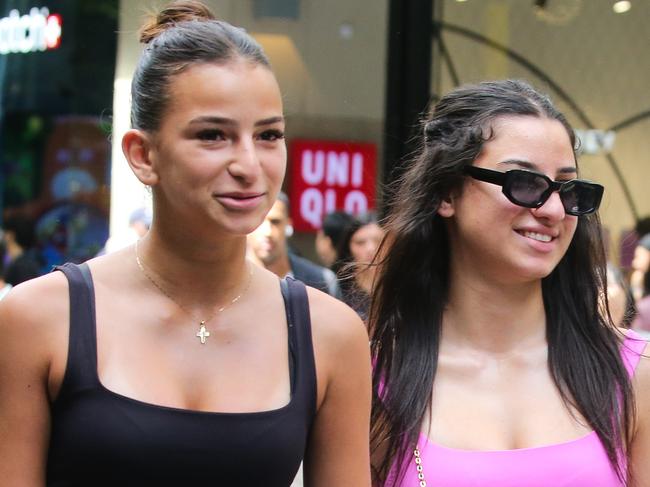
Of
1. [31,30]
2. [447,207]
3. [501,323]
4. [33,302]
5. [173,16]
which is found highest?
[31,30]

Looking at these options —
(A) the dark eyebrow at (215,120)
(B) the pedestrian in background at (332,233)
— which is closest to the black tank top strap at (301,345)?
(A) the dark eyebrow at (215,120)

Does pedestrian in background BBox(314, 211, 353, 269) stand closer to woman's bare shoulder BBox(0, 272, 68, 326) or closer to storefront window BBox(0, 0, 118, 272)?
storefront window BBox(0, 0, 118, 272)

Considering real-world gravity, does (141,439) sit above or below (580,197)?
below

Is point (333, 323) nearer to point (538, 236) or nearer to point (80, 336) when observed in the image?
point (80, 336)

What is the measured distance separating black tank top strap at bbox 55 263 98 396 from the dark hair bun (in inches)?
20.8

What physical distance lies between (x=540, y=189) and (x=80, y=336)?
3.76ft

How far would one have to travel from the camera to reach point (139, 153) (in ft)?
7.32

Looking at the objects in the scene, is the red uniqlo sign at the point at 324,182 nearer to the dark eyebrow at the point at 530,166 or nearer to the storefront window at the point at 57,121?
the storefront window at the point at 57,121

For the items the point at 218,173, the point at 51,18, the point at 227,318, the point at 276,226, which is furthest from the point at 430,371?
the point at 51,18

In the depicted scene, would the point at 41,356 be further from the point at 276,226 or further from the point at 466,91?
the point at 276,226

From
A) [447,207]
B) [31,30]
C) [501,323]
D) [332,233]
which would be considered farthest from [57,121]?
[501,323]

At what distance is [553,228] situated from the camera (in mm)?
2811

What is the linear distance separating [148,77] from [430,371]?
3.38 ft

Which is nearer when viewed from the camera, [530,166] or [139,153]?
[139,153]
